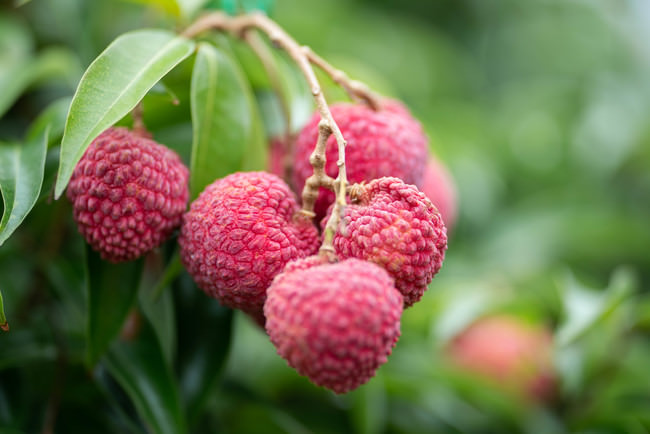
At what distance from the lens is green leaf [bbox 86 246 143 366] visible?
905 millimetres

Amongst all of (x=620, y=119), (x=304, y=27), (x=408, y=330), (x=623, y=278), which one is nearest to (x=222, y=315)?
(x=408, y=330)

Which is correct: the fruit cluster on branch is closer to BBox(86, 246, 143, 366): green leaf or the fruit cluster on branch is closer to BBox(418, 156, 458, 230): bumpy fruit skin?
BBox(86, 246, 143, 366): green leaf

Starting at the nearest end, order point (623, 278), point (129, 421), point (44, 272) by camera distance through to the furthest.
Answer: point (129, 421) < point (44, 272) < point (623, 278)

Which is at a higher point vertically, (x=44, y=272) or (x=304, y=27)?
(x=304, y=27)

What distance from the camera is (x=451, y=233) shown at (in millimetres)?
1735

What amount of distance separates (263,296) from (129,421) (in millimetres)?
393

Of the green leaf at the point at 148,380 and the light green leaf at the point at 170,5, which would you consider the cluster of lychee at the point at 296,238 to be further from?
the light green leaf at the point at 170,5

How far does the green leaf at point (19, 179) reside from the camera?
0.75m

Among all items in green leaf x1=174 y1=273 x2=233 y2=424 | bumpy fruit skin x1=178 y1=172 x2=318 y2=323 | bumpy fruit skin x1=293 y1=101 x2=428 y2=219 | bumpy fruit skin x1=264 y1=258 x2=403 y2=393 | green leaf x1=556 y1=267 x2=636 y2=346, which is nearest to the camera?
bumpy fruit skin x1=264 y1=258 x2=403 y2=393

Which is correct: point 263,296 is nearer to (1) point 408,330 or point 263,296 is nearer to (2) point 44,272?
(2) point 44,272

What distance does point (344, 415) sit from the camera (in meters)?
1.36

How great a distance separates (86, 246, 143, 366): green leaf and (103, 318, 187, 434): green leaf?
7 cm

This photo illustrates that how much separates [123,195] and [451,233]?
43.6 inches

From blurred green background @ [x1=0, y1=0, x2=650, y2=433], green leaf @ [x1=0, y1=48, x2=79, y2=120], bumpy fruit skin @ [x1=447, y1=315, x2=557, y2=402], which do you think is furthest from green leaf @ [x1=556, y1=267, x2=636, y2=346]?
green leaf @ [x1=0, y1=48, x2=79, y2=120]
